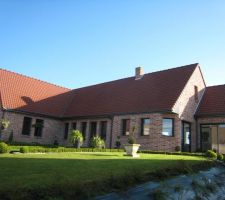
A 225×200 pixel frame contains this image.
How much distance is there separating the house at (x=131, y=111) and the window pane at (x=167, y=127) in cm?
8

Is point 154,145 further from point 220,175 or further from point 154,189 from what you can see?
point 154,189

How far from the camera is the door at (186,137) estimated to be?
77.5ft

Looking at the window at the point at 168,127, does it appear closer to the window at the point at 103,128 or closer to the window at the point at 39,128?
the window at the point at 103,128

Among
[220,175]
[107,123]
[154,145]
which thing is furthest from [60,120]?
[220,175]

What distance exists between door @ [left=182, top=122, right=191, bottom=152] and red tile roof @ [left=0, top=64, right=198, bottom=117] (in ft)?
10.3

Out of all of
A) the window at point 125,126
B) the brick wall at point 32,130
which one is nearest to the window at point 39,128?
the brick wall at point 32,130

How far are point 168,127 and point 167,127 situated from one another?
95 millimetres

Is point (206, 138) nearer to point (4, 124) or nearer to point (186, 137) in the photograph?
point (186, 137)

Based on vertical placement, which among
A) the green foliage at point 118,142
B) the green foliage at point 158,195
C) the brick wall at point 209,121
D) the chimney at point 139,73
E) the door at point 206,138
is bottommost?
the green foliage at point 158,195

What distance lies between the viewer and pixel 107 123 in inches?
1048

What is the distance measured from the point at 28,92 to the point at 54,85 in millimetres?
5491

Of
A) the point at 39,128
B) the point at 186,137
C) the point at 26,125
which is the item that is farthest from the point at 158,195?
the point at 39,128

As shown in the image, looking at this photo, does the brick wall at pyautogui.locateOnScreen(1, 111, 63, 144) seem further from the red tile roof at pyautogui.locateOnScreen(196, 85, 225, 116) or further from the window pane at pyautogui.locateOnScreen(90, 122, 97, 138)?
the red tile roof at pyautogui.locateOnScreen(196, 85, 225, 116)

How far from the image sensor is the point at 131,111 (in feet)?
80.4
